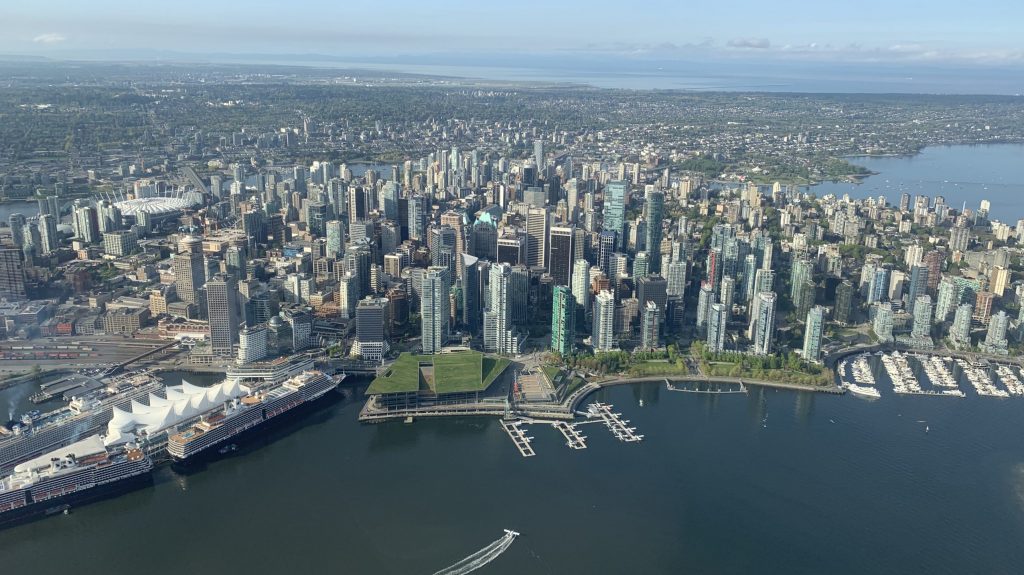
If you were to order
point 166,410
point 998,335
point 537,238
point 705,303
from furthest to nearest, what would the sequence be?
point 537,238 < point 705,303 < point 998,335 < point 166,410

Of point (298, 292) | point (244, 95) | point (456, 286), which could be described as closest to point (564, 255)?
point (456, 286)

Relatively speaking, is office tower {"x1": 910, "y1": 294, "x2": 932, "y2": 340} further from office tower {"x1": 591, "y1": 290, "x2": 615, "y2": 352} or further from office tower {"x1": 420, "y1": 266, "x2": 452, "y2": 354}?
office tower {"x1": 420, "y1": 266, "x2": 452, "y2": 354}

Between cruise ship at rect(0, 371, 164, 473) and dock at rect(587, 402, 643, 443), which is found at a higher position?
cruise ship at rect(0, 371, 164, 473)

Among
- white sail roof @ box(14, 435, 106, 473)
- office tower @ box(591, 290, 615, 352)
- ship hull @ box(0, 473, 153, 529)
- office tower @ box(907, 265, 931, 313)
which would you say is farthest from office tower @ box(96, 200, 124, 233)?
office tower @ box(907, 265, 931, 313)

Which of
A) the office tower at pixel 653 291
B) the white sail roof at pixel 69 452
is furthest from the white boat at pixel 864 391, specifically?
the white sail roof at pixel 69 452

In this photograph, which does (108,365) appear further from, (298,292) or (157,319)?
(298,292)

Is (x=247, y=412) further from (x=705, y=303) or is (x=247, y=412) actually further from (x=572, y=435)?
(x=705, y=303)

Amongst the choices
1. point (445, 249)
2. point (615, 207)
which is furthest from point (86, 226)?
point (615, 207)

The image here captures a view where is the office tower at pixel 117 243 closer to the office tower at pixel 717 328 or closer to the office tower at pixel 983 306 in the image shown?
the office tower at pixel 717 328
